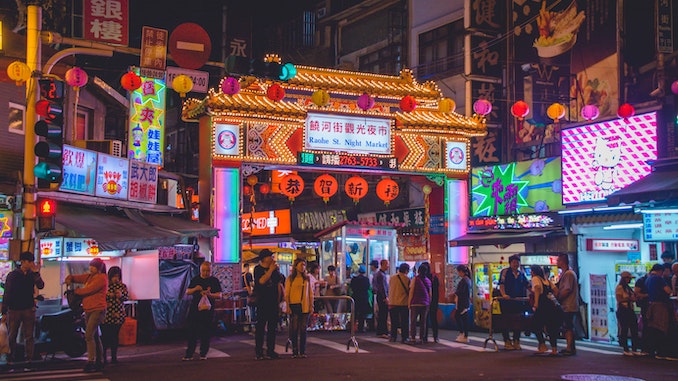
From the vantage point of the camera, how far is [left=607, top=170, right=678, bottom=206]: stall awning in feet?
59.8

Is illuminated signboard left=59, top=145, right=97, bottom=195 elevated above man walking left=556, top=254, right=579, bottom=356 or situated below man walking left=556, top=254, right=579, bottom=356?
above

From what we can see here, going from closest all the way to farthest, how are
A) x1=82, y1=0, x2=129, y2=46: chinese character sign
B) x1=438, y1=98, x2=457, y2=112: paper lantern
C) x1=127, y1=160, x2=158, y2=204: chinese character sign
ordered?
x1=82, y1=0, x2=129, y2=46: chinese character sign, x1=127, y1=160, x2=158, y2=204: chinese character sign, x1=438, y1=98, x2=457, y2=112: paper lantern

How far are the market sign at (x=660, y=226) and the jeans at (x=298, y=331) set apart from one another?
27.7ft

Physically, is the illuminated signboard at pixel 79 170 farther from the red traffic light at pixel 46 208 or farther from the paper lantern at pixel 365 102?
the paper lantern at pixel 365 102

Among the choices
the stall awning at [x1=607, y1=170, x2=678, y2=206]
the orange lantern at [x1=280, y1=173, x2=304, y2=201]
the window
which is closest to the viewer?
the stall awning at [x1=607, y1=170, x2=678, y2=206]

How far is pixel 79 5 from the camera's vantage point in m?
26.6

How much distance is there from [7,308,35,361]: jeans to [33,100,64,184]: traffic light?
283 centimetres

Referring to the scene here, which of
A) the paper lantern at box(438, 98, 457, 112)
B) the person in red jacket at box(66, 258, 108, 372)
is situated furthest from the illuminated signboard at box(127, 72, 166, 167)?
the person in red jacket at box(66, 258, 108, 372)

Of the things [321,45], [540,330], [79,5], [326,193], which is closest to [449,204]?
[326,193]

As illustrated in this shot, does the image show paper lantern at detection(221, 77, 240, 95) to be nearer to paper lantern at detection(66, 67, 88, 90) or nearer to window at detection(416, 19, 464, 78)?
paper lantern at detection(66, 67, 88, 90)

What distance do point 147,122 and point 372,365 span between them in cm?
1391

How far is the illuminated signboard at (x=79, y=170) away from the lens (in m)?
20.8

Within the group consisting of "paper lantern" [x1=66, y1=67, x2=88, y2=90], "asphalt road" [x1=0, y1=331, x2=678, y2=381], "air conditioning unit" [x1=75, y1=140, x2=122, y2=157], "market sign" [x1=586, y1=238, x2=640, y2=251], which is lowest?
"asphalt road" [x1=0, y1=331, x2=678, y2=381]

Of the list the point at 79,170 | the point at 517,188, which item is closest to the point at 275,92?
the point at 79,170
